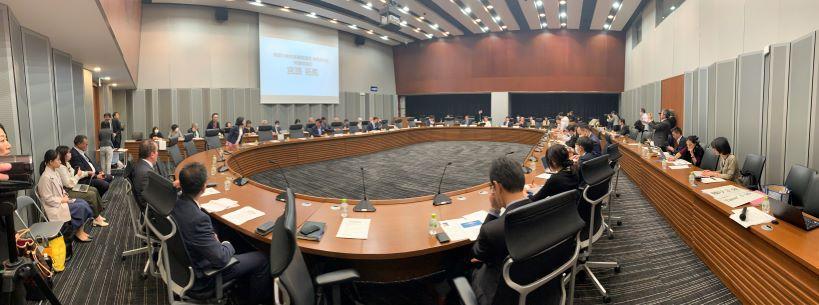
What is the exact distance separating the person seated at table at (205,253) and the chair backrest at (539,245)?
1.57 meters

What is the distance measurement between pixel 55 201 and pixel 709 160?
7629 mm

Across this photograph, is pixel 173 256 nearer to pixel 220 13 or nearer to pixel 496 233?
pixel 496 233

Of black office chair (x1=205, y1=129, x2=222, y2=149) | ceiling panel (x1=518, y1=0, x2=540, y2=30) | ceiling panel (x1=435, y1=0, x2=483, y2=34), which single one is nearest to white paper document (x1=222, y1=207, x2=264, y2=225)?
black office chair (x1=205, y1=129, x2=222, y2=149)

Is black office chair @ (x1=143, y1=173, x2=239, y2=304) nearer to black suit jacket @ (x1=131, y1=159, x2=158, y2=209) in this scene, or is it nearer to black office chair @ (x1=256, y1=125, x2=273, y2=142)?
black suit jacket @ (x1=131, y1=159, x2=158, y2=209)

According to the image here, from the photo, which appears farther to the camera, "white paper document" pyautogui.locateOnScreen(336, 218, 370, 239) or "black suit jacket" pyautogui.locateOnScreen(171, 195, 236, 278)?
"white paper document" pyautogui.locateOnScreen(336, 218, 370, 239)

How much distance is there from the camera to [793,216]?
2496 mm

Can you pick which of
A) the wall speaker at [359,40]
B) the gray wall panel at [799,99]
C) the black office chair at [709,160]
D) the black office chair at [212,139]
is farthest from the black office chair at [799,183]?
the wall speaker at [359,40]

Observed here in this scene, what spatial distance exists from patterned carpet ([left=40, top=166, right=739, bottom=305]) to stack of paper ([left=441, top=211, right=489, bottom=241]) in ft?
1.19

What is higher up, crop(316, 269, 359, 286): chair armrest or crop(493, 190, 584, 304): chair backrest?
crop(493, 190, 584, 304): chair backrest

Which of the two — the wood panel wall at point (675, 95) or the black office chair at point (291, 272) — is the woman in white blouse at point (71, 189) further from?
the wood panel wall at point (675, 95)

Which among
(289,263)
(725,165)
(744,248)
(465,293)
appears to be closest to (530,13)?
(725,165)

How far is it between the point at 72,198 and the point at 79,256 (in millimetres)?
1166

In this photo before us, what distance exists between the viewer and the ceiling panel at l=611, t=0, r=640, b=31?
39.3ft

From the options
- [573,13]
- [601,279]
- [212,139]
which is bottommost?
[601,279]
